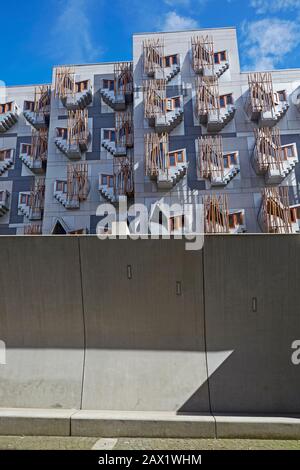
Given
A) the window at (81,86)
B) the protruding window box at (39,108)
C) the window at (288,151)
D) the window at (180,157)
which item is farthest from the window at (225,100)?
the protruding window box at (39,108)

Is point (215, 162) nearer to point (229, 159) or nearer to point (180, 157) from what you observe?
point (229, 159)

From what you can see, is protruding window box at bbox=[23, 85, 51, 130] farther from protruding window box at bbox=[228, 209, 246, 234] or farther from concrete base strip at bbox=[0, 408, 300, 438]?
concrete base strip at bbox=[0, 408, 300, 438]

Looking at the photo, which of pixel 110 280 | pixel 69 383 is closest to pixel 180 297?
pixel 110 280

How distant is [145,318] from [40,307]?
2516 millimetres

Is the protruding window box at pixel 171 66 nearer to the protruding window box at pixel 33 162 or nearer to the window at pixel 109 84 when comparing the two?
the window at pixel 109 84

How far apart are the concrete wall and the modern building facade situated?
13.1 metres

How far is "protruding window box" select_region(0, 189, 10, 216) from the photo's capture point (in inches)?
1017

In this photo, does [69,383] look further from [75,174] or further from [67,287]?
[75,174]
